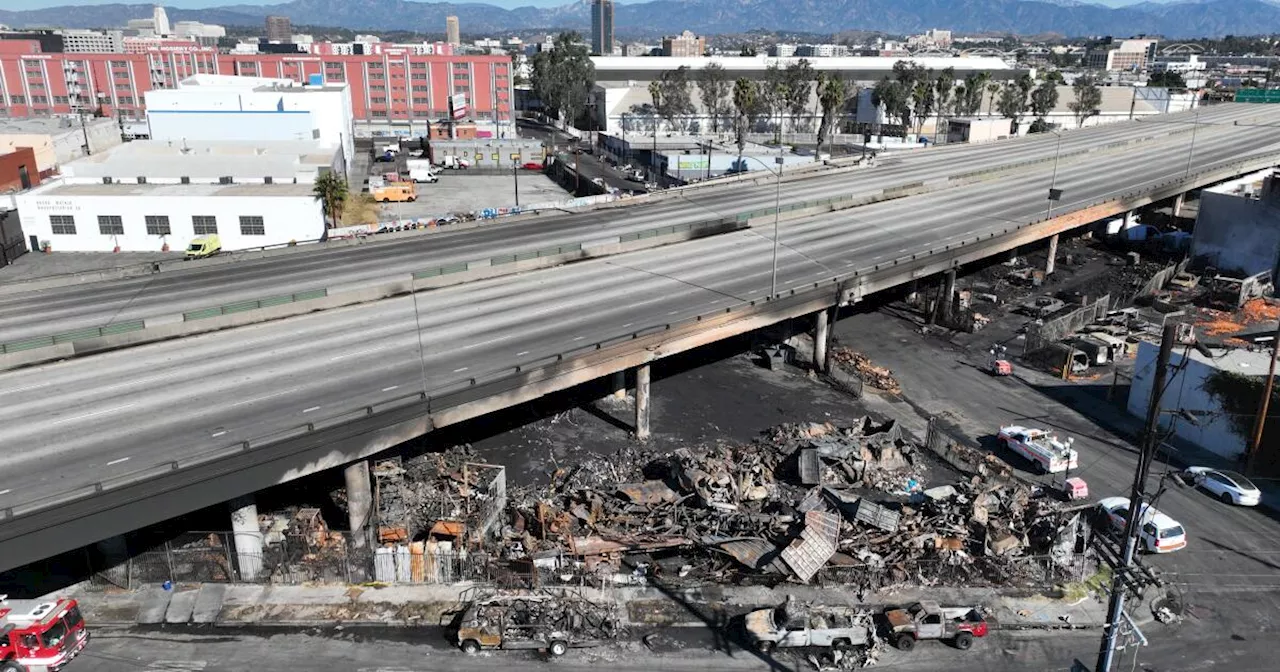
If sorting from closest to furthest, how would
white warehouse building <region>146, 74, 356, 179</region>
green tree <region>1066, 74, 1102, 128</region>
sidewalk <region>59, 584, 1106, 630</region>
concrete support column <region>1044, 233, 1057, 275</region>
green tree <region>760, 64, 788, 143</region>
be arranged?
sidewalk <region>59, 584, 1106, 630</region> < concrete support column <region>1044, 233, 1057, 275</region> < white warehouse building <region>146, 74, 356, 179</region> < green tree <region>760, 64, 788, 143</region> < green tree <region>1066, 74, 1102, 128</region>

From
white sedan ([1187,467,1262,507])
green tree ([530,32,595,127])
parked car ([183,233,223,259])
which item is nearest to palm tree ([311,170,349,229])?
parked car ([183,233,223,259])

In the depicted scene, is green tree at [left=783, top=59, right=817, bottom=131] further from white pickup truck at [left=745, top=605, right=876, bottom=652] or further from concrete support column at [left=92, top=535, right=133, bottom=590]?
concrete support column at [left=92, top=535, right=133, bottom=590]

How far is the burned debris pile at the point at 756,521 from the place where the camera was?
29.8 m

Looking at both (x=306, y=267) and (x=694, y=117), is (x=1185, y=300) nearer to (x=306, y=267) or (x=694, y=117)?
(x=306, y=267)

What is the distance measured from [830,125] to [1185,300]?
74827 millimetres

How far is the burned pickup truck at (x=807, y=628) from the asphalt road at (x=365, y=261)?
92.3 ft

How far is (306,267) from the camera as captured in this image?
49969mm

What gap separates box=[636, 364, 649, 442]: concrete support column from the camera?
39.5m

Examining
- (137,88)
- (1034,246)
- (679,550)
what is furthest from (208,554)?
(137,88)

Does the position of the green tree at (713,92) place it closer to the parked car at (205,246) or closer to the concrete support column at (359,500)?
the parked car at (205,246)

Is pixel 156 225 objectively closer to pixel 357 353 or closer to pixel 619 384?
pixel 357 353

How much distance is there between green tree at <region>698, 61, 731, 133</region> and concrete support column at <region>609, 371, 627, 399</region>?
11119cm

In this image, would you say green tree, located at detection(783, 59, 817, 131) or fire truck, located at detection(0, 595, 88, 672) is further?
green tree, located at detection(783, 59, 817, 131)

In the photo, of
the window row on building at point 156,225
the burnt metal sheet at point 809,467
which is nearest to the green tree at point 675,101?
the window row on building at point 156,225
